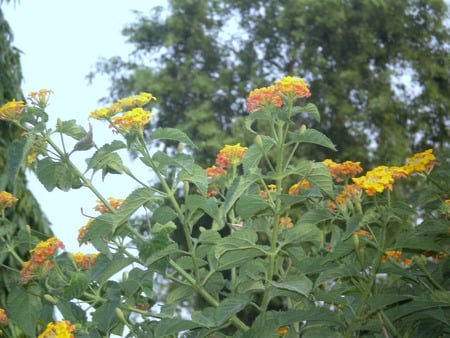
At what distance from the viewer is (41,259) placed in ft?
5.66

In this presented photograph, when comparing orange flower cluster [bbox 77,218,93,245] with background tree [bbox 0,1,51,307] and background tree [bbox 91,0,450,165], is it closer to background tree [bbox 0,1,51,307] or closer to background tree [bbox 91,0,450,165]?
background tree [bbox 0,1,51,307]

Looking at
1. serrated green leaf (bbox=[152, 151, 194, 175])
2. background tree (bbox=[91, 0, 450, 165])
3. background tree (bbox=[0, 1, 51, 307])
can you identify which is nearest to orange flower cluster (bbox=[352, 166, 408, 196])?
serrated green leaf (bbox=[152, 151, 194, 175])

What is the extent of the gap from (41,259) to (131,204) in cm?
29

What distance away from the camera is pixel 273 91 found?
1635 millimetres

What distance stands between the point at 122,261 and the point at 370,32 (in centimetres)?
1043

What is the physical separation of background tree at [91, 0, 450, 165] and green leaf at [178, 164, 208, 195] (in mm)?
8591

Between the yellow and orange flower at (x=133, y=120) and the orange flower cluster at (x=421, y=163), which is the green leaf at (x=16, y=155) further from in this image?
the orange flower cluster at (x=421, y=163)

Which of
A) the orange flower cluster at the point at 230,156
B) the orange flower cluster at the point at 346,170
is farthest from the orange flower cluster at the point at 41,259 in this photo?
the orange flower cluster at the point at 346,170

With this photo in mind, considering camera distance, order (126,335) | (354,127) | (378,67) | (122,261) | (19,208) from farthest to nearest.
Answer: (378,67), (354,127), (19,208), (126,335), (122,261)

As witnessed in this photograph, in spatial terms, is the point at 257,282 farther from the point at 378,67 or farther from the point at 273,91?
the point at 378,67

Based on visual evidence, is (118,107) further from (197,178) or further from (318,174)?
(318,174)

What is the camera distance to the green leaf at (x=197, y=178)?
162 cm

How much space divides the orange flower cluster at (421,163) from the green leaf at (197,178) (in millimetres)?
452

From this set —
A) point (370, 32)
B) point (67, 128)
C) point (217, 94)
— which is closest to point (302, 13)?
point (370, 32)
